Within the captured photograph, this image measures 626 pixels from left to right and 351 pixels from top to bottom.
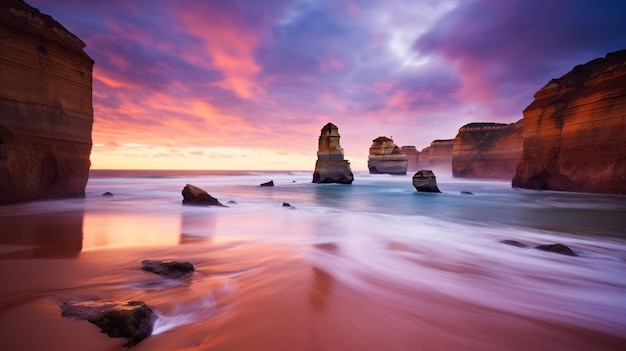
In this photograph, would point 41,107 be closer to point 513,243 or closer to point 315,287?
point 315,287

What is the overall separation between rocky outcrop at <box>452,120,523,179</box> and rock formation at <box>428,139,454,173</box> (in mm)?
27775

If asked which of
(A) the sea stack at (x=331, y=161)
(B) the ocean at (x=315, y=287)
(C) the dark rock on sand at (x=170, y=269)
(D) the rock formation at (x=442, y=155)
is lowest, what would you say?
(B) the ocean at (x=315, y=287)

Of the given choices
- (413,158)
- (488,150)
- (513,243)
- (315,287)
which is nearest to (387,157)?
(488,150)

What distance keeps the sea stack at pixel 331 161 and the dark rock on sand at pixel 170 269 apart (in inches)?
1128

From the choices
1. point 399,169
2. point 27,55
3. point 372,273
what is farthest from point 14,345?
point 399,169

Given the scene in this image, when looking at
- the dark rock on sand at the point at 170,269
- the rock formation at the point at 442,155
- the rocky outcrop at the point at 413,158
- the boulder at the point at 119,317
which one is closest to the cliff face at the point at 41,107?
the dark rock on sand at the point at 170,269

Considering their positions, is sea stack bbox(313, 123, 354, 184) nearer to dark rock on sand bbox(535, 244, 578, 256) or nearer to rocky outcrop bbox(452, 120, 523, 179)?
dark rock on sand bbox(535, 244, 578, 256)

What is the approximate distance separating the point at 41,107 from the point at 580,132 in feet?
99.0

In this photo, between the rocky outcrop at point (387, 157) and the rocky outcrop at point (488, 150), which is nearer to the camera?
the rocky outcrop at point (488, 150)

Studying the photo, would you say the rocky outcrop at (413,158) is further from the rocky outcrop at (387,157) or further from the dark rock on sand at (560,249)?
the dark rock on sand at (560,249)

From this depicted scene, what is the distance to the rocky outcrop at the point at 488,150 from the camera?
42.5 m

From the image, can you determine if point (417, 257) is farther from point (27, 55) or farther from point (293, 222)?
point (27, 55)

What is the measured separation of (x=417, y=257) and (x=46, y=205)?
11.8m

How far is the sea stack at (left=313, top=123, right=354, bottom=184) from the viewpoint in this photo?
1260 inches
